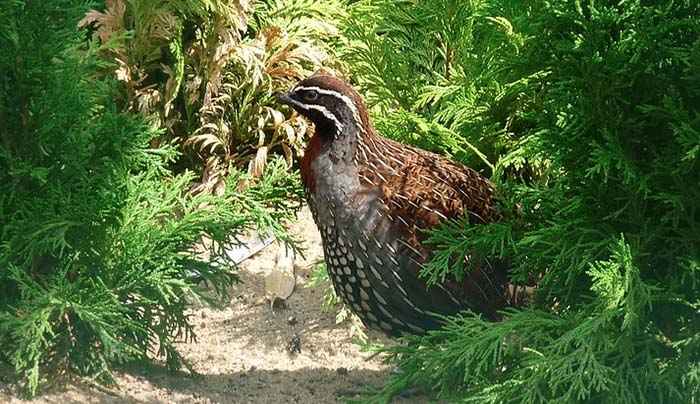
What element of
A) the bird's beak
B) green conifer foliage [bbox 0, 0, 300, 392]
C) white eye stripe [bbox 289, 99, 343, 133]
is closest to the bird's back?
white eye stripe [bbox 289, 99, 343, 133]

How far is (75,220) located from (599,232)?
2.04 m

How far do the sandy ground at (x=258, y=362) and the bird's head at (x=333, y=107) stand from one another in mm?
866

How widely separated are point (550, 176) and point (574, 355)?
1786mm

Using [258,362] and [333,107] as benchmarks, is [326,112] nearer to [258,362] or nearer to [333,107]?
[333,107]

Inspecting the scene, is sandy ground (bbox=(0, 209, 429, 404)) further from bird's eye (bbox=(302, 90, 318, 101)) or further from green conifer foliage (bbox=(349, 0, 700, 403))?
Result: bird's eye (bbox=(302, 90, 318, 101))

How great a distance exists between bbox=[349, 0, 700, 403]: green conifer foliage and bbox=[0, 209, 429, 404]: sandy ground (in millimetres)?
807

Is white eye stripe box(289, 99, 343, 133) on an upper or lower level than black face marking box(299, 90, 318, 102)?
lower

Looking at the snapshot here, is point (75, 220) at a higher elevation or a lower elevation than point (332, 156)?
lower

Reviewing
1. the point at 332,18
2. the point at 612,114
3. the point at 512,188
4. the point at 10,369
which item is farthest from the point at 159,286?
the point at 332,18

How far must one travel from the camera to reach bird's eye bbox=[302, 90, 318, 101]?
Result: 4980 millimetres

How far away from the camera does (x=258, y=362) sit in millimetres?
5645

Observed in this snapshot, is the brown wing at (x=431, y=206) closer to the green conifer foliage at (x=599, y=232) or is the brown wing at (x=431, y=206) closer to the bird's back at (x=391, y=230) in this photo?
the bird's back at (x=391, y=230)

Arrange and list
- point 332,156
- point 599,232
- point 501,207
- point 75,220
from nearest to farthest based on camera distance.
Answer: point 599,232
point 75,220
point 501,207
point 332,156

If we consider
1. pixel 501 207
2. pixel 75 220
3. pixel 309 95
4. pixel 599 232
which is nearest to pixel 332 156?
pixel 309 95
